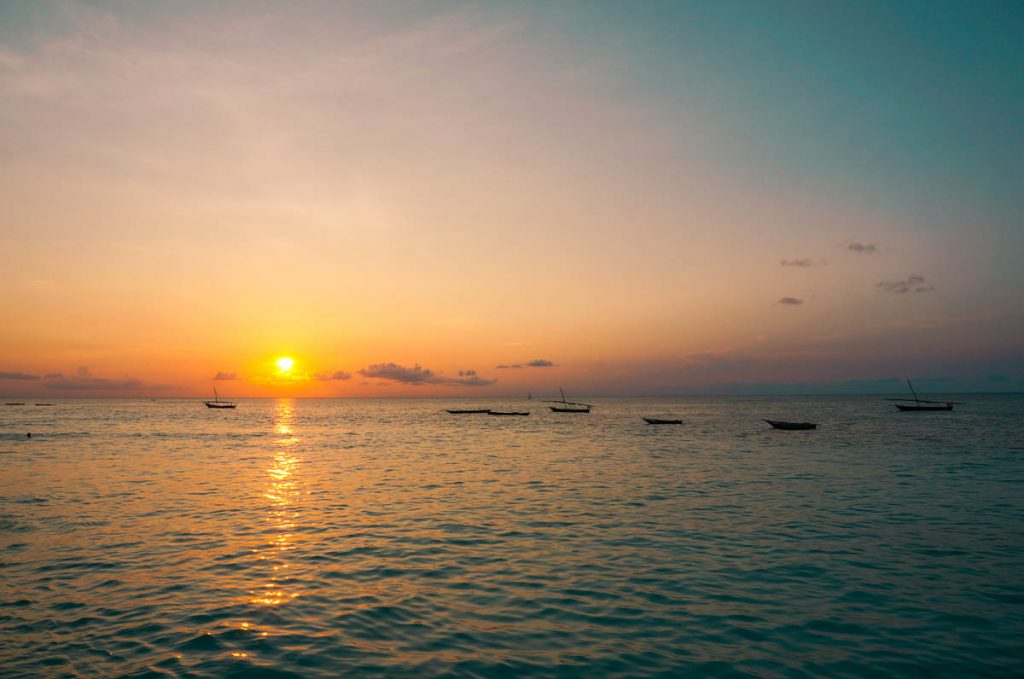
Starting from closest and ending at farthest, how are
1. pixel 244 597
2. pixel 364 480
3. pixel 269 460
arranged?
pixel 244 597 < pixel 364 480 < pixel 269 460

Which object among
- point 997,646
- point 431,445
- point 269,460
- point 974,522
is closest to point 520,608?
point 997,646

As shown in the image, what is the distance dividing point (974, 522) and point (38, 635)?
29.6 meters

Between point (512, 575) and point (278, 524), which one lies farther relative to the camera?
point (278, 524)

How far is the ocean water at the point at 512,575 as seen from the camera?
1130 cm

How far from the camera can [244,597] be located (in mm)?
14578

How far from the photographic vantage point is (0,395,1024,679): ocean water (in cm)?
1130

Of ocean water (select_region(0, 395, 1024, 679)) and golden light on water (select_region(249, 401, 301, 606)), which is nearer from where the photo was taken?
Result: ocean water (select_region(0, 395, 1024, 679))

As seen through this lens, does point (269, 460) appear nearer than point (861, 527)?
No

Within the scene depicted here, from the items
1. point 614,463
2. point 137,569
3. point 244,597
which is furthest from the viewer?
point 614,463

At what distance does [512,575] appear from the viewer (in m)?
16.2

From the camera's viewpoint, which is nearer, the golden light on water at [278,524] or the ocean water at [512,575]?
the ocean water at [512,575]

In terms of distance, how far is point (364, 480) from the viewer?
35.9 m

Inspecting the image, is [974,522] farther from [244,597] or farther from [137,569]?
[137,569]

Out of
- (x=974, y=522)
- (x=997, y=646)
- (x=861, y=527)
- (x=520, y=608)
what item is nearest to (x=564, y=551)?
(x=520, y=608)
